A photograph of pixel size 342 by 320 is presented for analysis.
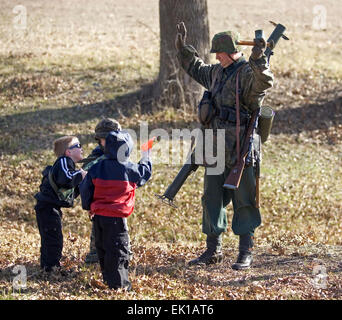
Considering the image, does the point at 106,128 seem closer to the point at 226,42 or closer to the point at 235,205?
the point at 226,42

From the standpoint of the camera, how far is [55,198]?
7027mm

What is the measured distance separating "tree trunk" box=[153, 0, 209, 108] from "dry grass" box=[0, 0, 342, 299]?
1.31 feet

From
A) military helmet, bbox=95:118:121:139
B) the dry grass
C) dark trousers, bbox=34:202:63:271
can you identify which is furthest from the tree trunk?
military helmet, bbox=95:118:121:139

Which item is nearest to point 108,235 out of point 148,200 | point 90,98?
point 148,200

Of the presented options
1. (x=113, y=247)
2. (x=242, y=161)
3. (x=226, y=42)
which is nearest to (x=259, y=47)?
(x=226, y=42)

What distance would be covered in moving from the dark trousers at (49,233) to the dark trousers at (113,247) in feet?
3.03

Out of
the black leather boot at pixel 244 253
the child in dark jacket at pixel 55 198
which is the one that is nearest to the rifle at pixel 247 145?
the black leather boot at pixel 244 253

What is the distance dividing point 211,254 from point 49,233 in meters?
1.96

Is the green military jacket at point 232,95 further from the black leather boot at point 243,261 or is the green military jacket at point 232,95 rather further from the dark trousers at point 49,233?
the dark trousers at point 49,233

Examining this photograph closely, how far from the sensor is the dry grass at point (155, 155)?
22.9 feet

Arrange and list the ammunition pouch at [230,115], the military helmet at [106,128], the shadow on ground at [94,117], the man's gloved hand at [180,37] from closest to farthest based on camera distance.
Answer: the military helmet at [106,128], the ammunition pouch at [230,115], the man's gloved hand at [180,37], the shadow on ground at [94,117]

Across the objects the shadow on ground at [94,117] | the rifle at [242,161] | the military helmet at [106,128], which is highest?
the military helmet at [106,128]

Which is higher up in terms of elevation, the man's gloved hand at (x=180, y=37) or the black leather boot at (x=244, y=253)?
the man's gloved hand at (x=180, y=37)

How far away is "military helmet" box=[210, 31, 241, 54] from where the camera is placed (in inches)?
275
